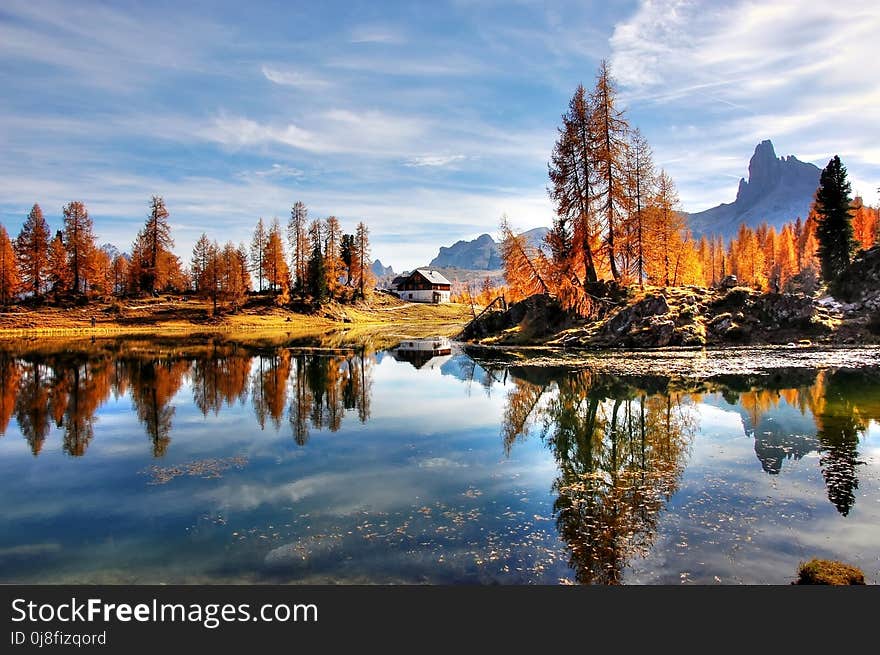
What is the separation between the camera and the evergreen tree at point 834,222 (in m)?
76.4

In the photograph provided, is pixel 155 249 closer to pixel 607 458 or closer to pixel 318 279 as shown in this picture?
pixel 318 279

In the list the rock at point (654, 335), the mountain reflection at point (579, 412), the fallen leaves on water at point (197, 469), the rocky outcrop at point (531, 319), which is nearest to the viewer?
the mountain reflection at point (579, 412)

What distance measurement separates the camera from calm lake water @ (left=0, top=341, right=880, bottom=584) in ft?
33.8

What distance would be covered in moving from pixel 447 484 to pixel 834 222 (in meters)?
87.8

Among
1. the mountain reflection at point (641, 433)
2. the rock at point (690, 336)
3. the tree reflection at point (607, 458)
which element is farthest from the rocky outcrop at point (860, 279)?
the tree reflection at point (607, 458)

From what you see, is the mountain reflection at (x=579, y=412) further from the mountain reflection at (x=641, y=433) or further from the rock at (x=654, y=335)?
the rock at (x=654, y=335)

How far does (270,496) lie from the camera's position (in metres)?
14.3

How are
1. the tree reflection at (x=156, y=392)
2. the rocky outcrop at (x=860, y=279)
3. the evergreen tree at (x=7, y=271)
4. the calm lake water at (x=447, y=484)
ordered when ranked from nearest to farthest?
1. the calm lake water at (x=447, y=484)
2. the tree reflection at (x=156, y=392)
3. the rocky outcrop at (x=860, y=279)
4. the evergreen tree at (x=7, y=271)

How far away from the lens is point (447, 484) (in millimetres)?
15062

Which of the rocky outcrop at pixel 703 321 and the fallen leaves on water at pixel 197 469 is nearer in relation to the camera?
the fallen leaves on water at pixel 197 469

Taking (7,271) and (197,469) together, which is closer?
(197,469)

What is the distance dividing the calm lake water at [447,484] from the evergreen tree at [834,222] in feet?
192

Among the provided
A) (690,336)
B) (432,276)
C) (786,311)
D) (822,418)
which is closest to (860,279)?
(786,311)
